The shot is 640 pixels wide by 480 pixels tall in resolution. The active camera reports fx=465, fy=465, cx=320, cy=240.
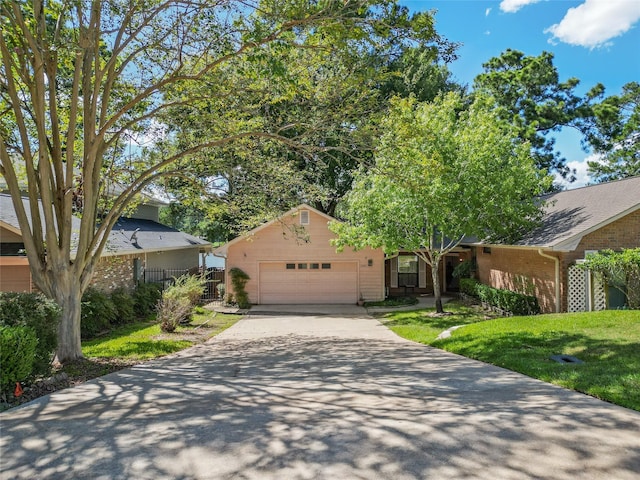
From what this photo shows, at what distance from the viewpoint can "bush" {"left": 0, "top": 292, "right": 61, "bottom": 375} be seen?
22.5 ft

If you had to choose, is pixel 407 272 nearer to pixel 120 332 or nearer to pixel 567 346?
pixel 120 332

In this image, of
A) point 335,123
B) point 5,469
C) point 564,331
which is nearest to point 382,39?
point 335,123

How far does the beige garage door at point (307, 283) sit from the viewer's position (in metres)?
22.1

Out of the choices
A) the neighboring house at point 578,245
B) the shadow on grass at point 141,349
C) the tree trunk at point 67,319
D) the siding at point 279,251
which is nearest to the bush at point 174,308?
the shadow on grass at point 141,349

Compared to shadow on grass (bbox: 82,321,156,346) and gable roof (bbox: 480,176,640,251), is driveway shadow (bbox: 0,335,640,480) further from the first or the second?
gable roof (bbox: 480,176,640,251)

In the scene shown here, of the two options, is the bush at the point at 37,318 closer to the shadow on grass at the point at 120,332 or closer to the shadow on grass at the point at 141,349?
the shadow on grass at the point at 141,349

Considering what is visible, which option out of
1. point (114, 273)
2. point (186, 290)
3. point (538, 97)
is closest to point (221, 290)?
point (114, 273)

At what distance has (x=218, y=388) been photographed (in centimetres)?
671

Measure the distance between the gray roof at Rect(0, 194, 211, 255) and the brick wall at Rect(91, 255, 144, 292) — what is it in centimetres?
54

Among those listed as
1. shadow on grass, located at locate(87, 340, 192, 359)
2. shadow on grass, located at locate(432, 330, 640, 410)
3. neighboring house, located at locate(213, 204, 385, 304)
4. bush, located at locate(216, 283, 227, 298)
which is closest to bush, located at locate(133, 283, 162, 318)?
neighboring house, located at locate(213, 204, 385, 304)

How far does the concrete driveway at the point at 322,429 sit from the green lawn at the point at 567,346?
0.51m

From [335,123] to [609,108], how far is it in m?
26.9

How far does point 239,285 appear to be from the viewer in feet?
70.6

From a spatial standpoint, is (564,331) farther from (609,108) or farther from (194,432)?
(609,108)
